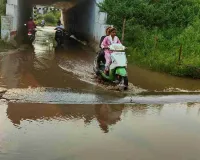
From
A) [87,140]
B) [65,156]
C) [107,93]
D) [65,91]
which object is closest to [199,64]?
[107,93]

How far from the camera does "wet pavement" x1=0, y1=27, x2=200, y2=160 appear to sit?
16.7 feet

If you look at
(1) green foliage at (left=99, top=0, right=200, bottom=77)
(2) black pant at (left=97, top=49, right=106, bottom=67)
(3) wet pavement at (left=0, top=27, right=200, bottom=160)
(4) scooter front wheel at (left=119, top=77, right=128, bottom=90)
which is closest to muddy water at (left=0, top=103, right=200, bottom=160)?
(3) wet pavement at (left=0, top=27, right=200, bottom=160)

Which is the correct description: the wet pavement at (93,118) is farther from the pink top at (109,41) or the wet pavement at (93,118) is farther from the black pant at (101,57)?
the pink top at (109,41)

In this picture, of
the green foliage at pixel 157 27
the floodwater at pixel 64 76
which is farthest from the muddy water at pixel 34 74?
the green foliage at pixel 157 27

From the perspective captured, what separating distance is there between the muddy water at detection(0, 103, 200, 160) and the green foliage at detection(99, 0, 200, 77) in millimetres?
5440

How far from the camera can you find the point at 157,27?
15938mm

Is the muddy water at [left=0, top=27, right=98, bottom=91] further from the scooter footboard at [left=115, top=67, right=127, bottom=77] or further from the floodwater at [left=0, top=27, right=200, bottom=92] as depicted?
the scooter footboard at [left=115, top=67, right=127, bottom=77]

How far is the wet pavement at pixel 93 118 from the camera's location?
509 cm

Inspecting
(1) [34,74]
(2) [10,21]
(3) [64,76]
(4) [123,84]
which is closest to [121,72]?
(4) [123,84]

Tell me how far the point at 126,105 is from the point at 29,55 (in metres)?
7.92

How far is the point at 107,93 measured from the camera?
8594 mm

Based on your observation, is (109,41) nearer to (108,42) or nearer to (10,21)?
(108,42)

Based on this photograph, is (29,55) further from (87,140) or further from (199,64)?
(87,140)

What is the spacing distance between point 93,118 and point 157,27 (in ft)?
33.4
